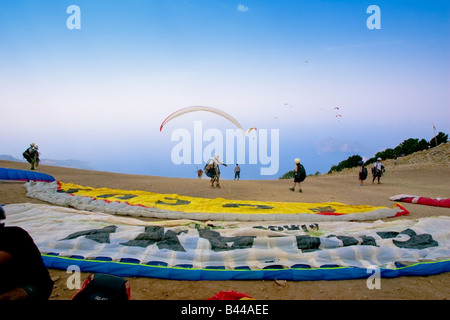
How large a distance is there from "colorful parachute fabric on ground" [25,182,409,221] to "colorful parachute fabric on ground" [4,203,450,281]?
1113 mm

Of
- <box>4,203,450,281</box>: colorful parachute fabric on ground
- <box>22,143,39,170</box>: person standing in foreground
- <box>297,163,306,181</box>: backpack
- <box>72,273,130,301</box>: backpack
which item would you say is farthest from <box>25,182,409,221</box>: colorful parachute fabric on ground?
<box>22,143,39,170</box>: person standing in foreground

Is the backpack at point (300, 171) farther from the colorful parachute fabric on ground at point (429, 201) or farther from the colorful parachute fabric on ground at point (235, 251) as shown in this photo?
the colorful parachute fabric on ground at point (235, 251)

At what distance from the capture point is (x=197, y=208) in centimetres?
749

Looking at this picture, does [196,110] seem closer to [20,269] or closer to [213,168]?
[213,168]

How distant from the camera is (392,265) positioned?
13.5 ft

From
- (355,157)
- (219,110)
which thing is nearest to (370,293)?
(219,110)

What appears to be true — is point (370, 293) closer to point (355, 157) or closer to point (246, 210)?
point (246, 210)

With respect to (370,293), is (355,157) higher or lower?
higher

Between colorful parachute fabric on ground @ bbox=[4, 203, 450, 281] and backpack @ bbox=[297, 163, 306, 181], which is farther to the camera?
backpack @ bbox=[297, 163, 306, 181]

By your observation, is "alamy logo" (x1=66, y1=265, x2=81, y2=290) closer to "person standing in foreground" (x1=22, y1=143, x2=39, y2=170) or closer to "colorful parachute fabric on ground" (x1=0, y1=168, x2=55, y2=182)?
"colorful parachute fabric on ground" (x1=0, y1=168, x2=55, y2=182)

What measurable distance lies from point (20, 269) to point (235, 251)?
2.74m

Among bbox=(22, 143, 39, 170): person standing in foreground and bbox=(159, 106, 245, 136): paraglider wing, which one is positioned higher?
bbox=(159, 106, 245, 136): paraglider wing

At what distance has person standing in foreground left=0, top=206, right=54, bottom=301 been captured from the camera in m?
2.01
